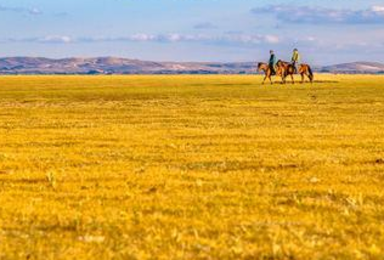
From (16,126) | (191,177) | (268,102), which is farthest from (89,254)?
(268,102)

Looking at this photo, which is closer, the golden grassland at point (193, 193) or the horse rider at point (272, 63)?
the golden grassland at point (193, 193)

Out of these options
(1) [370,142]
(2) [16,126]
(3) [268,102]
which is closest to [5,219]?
(1) [370,142]

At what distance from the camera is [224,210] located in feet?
44.0

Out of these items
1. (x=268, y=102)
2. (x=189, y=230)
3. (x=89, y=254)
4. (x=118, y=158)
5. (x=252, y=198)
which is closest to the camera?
(x=89, y=254)

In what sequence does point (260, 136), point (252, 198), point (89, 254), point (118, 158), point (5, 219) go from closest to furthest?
point (89, 254) → point (5, 219) → point (252, 198) → point (118, 158) → point (260, 136)

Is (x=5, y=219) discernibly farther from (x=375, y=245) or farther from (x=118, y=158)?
(x=118, y=158)

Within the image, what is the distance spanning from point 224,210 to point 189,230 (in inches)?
64.9

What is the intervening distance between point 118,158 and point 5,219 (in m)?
9.02

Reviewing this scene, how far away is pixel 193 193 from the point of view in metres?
15.3

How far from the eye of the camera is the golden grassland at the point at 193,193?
10969mm

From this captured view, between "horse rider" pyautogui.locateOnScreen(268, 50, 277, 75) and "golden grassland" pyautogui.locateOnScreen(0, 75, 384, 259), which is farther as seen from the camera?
"horse rider" pyautogui.locateOnScreen(268, 50, 277, 75)

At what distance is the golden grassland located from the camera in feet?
36.0

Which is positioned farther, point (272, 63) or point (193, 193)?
point (272, 63)

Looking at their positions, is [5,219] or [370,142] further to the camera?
[370,142]
